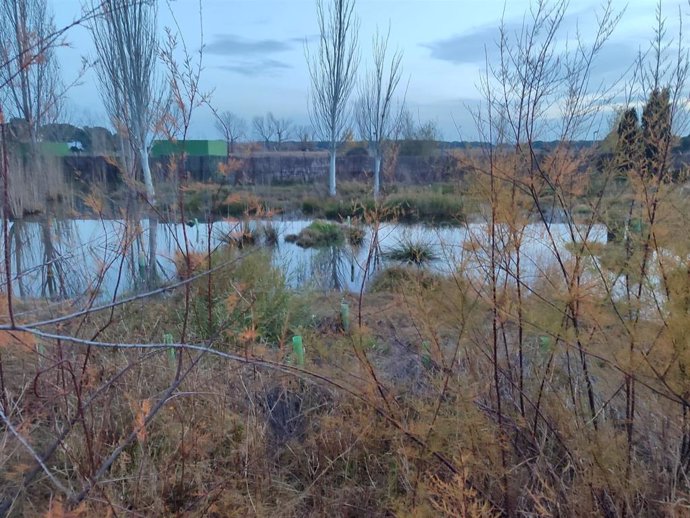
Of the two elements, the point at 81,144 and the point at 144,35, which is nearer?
the point at 144,35

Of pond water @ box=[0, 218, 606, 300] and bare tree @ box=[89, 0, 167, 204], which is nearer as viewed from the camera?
pond water @ box=[0, 218, 606, 300]

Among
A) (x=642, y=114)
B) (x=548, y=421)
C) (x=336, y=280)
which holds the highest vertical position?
(x=642, y=114)

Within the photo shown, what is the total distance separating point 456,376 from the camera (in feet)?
7.13

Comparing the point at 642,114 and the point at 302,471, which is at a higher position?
the point at 642,114

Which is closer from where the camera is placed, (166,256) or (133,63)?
(166,256)

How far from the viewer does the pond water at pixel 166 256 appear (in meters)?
2.05

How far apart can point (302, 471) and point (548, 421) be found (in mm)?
1086

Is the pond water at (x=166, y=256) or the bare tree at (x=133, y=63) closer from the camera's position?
the pond water at (x=166, y=256)

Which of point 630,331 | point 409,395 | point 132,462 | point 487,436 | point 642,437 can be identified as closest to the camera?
point 630,331

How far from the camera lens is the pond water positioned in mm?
2053

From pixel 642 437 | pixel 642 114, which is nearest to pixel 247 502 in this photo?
pixel 642 437

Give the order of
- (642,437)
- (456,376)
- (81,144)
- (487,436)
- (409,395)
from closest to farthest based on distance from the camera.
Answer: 1. (487,436)
2. (642,437)
3. (456,376)
4. (409,395)
5. (81,144)

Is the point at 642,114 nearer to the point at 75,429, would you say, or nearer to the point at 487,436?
the point at 487,436

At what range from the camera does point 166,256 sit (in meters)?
2.31
